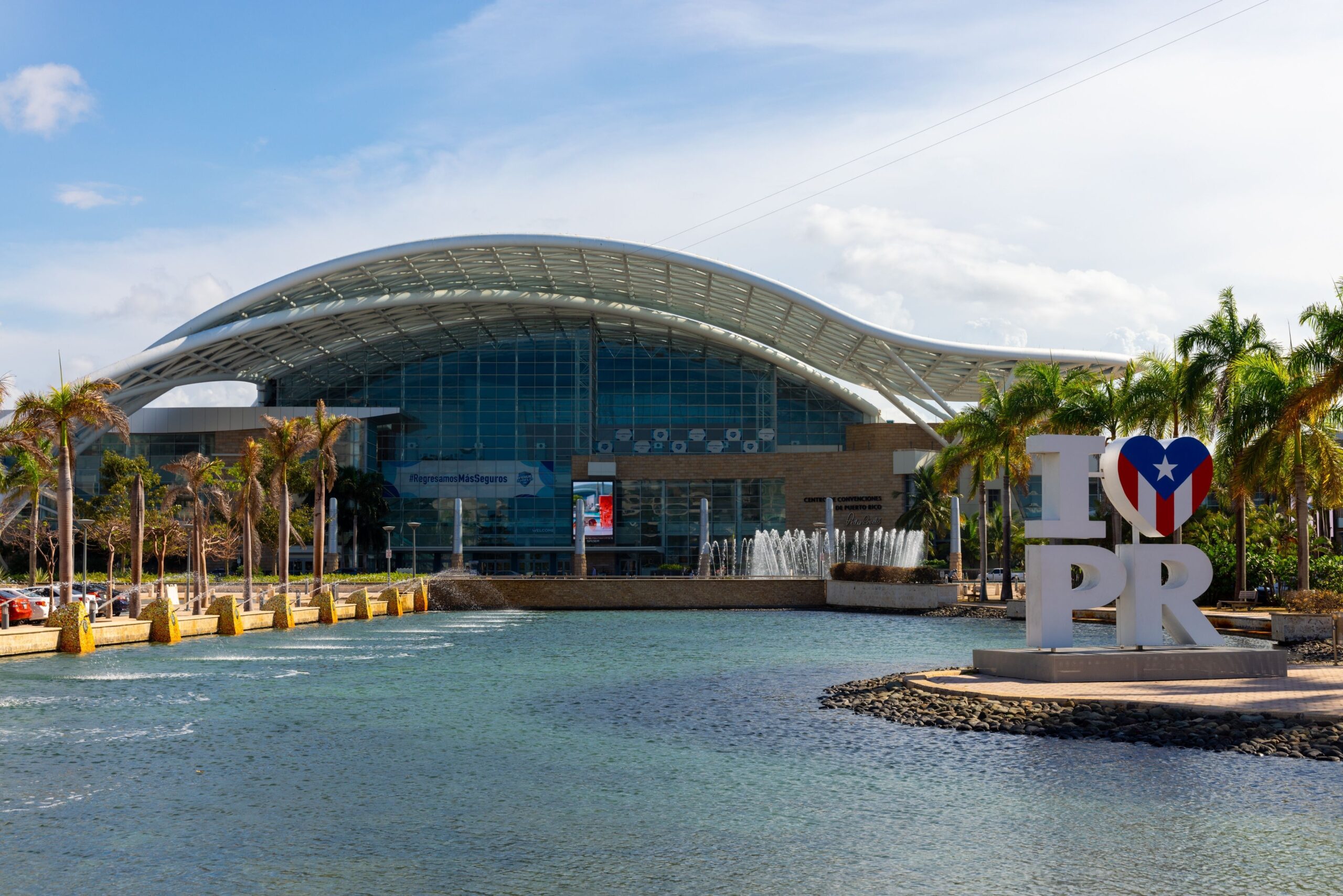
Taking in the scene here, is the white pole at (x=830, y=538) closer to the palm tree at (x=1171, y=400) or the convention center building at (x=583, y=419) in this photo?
the convention center building at (x=583, y=419)

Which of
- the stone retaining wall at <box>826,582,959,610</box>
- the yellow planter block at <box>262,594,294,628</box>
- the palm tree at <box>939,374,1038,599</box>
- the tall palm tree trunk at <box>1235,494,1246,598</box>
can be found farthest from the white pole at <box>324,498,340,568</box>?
the tall palm tree trunk at <box>1235,494,1246,598</box>

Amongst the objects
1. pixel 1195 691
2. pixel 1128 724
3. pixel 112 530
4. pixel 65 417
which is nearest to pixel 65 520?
pixel 65 417

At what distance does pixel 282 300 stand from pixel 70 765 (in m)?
62.2

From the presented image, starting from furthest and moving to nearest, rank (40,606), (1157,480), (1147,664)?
(40,606) < (1157,480) < (1147,664)

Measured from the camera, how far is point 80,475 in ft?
287

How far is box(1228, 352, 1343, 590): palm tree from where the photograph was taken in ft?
124

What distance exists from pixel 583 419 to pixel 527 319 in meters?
8.04

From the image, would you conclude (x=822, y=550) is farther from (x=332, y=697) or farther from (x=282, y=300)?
(x=332, y=697)

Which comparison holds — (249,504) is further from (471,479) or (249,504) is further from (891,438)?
(891,438)

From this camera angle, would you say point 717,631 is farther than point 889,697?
Yes

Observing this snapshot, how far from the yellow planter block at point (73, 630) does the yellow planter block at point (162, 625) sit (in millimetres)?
4313

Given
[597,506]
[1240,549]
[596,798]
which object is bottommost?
[596,798]

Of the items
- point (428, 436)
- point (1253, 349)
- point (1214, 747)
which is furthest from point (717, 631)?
point (428, 436)

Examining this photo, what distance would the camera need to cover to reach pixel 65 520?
3744 centimetres
